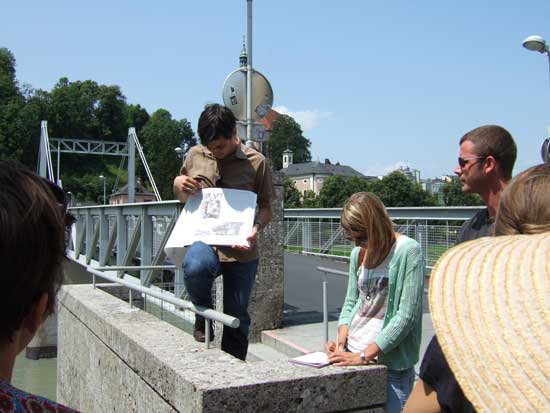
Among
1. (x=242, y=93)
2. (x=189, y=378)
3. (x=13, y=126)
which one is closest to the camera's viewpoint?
Result: (x=189, y=378)

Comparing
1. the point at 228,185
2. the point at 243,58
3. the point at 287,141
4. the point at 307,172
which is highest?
the point at 287,141

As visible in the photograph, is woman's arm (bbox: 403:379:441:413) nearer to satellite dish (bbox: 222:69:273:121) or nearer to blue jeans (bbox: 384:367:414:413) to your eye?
blue jeans (bbox: 384:367:414:413)

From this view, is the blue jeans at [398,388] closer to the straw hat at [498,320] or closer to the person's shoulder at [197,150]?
the straw hat at [498,320]

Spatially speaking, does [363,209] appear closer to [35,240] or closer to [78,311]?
[35,240]

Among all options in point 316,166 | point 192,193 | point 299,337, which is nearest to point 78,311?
point 192,193

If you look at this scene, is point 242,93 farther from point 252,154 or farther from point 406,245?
point 406,245

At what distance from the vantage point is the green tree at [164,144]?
275ft

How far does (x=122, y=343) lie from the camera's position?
2.99 meters

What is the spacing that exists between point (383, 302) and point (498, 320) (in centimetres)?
159

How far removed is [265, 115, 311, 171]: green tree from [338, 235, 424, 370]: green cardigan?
353 ft

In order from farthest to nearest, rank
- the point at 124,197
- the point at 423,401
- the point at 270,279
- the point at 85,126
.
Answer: the point at 85,126
the point at 124,197
the point at 270,279
the point at 423,401

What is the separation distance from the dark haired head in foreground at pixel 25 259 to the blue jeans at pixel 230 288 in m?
1.68

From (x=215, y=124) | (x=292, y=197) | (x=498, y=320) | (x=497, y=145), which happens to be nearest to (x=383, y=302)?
(x=497, y=145)

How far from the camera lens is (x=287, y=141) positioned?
11938cm
